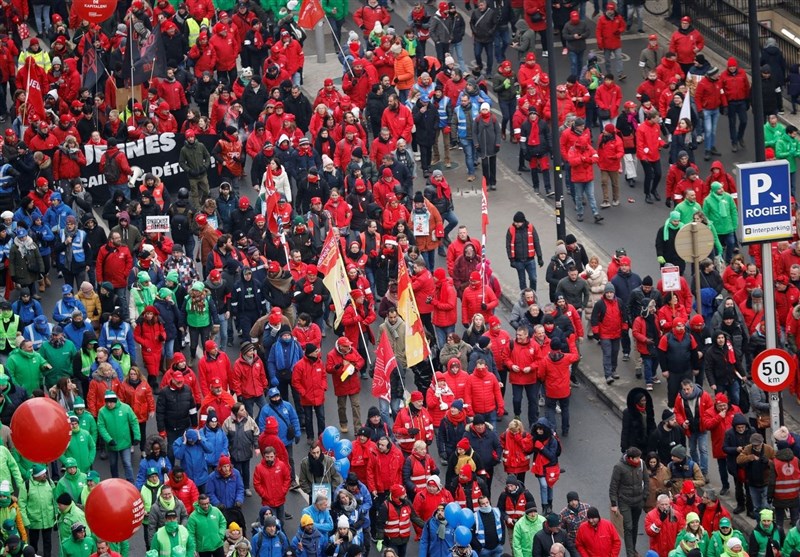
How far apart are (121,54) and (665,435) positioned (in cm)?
1611

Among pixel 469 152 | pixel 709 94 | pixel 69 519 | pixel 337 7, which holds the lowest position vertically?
pixel 69 519

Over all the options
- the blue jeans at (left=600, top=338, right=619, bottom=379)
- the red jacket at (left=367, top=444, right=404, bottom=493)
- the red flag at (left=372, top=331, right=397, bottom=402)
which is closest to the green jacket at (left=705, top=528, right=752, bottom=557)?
the red jacket at (left=367, top=444, right=404, bottom=493)

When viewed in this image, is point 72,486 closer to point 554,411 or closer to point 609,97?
point 554,411

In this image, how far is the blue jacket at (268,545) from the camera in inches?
941

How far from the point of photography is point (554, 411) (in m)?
27.8

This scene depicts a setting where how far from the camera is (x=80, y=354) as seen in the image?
27.7 metres

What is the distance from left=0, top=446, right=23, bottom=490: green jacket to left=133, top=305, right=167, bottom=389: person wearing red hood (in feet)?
13.0

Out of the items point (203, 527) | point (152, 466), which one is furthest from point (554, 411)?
point (152, 466)

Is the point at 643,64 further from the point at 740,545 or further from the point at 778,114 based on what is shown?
the point at 740,545

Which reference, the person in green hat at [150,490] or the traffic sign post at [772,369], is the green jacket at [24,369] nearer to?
the person in green hat at [150,490]

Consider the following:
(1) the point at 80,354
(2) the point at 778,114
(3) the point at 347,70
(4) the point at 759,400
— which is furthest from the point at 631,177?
(1) the point at 80,354

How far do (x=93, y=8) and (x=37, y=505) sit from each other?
44.0 ft

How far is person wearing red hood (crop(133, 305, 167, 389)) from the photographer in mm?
28562

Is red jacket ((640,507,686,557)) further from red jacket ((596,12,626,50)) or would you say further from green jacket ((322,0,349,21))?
green jacket ((322,0,349,21))
